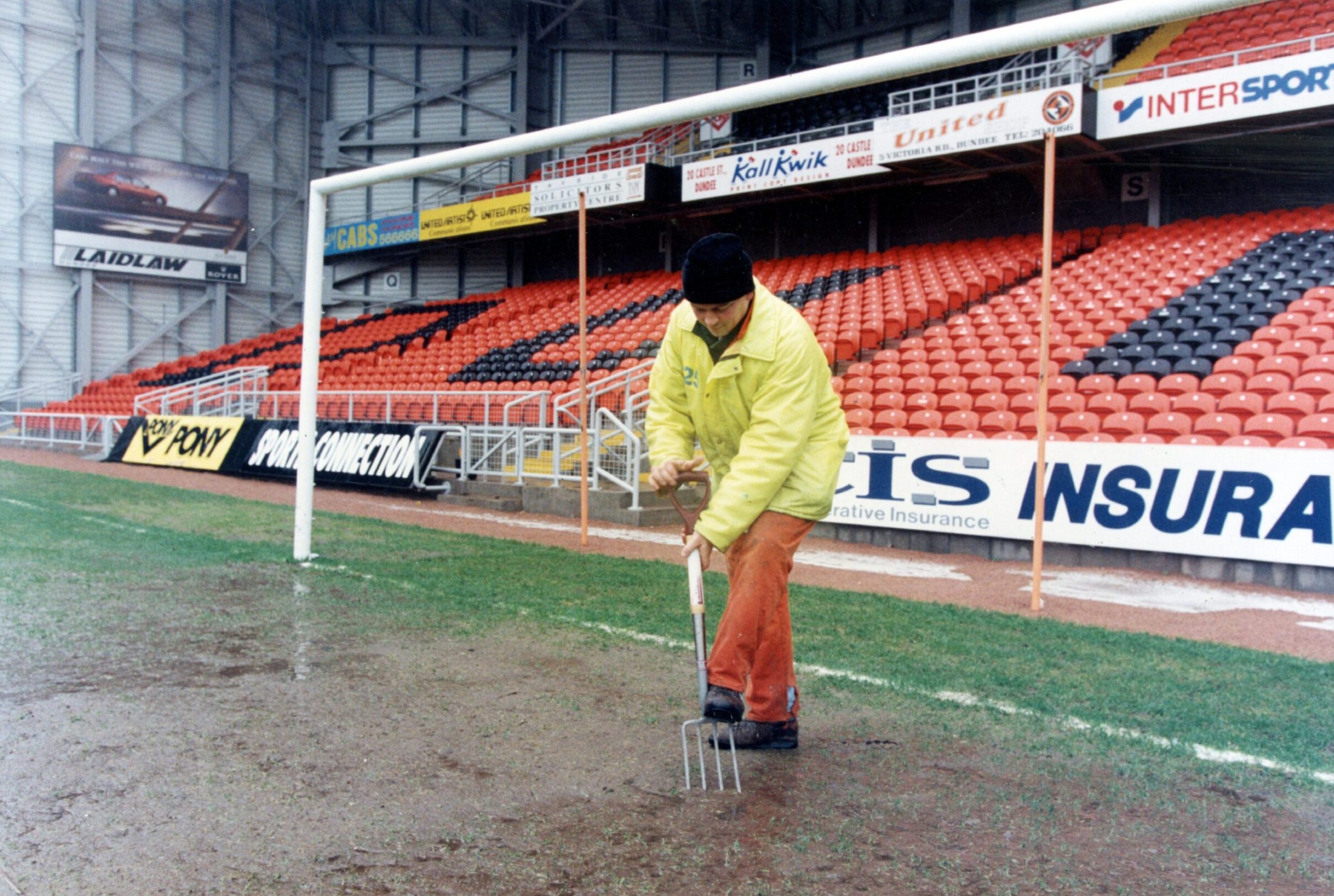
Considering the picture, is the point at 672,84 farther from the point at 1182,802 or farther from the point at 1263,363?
the point at 1182,802

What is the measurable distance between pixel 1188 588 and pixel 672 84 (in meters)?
26.7

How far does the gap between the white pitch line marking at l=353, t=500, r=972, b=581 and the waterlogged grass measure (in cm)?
152

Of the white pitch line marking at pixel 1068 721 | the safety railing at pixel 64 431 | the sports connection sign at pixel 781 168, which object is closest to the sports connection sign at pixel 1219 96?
the sports connection sign at pixel 781 168

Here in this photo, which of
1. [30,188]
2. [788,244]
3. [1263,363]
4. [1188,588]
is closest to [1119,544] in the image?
[1188,588]

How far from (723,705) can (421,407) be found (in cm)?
1569

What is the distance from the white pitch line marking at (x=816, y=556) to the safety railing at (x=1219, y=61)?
431 inches

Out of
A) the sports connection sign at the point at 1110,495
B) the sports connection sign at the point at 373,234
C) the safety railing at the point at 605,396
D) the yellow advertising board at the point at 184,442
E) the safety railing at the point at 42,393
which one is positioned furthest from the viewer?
the sports connection sign at the point at 373,234

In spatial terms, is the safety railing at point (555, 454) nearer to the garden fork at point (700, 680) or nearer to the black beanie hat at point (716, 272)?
the garden fork at point (700, 680)

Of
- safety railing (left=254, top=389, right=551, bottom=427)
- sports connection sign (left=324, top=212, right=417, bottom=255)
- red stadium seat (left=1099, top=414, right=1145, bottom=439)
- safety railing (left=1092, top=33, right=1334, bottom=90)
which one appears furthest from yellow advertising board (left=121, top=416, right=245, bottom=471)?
safety railing (left=1092, top=33, right=1334, bottom=90)

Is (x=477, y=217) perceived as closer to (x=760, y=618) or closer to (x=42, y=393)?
(x=42, y=393)

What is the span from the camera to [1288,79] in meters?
15.6

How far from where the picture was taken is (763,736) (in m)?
3.93

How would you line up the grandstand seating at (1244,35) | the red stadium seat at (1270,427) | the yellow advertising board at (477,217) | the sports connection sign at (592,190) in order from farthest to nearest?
the yellow advertising board at (477,217) < the sports connection sign at (592,190) < the grandstand seating at (1244,35) < the red stadium seat at (1270,427)

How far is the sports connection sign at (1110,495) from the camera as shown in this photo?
856 cm
